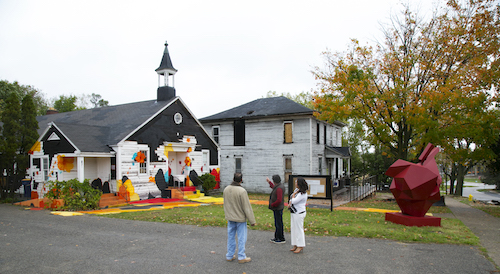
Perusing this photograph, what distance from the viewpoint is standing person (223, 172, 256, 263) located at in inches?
253

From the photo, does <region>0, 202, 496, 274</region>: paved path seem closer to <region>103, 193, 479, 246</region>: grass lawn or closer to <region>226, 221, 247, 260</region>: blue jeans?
<region>226, 221, 247, 260</region>: blue jeans

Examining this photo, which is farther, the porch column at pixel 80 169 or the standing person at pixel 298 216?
the porch column at pixel 80 169

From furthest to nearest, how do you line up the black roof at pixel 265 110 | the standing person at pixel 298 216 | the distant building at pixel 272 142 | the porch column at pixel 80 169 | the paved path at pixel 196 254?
the black roof at pixel 265 110
the distant building at pixel 272 142
the porch column at pixel 80 169
the standing person at pixel 298 216
the paved path at pixel 196 254

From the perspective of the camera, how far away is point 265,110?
1002 inches

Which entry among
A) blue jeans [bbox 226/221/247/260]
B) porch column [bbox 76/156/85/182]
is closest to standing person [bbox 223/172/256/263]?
blue jeans [bbox 226/221/247/260]

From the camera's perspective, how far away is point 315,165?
23.6 meters

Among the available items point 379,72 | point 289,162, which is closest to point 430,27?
point 379,72

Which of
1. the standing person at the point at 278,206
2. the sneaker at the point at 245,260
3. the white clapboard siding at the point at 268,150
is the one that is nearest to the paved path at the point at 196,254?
the sneaker at the point at 245,260

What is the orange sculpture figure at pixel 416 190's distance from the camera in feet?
34.3

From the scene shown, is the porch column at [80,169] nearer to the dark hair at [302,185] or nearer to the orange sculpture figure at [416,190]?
the dark hair at [302,185]

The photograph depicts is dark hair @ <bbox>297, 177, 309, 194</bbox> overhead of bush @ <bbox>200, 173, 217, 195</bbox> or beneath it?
overhead

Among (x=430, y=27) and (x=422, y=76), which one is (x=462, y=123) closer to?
(x=422, y=76)

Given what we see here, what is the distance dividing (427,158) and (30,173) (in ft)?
63.7

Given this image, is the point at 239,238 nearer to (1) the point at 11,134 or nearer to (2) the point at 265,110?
(1) the point at 11,134
